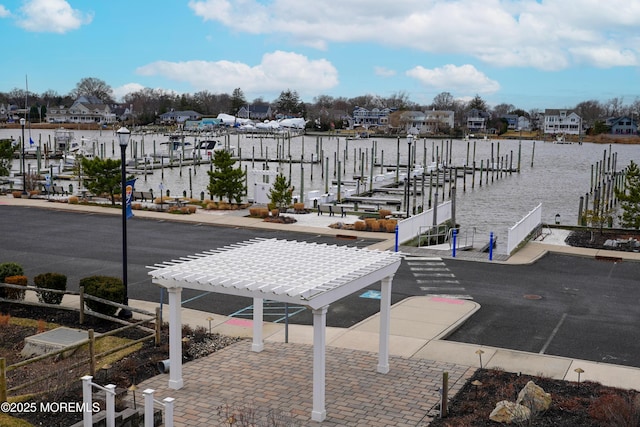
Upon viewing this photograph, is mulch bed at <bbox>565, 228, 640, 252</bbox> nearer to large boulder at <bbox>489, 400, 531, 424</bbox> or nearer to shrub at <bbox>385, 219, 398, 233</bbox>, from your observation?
shrub at <bbox>385, 219, 398, 233</bbox>

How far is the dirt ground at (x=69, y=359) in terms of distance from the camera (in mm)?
12562

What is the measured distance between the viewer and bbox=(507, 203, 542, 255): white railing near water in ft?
93.8

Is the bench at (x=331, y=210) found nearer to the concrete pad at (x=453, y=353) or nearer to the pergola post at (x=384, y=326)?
the concrete pad at (x=453, y=353)

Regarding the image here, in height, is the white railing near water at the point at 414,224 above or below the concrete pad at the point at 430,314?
above

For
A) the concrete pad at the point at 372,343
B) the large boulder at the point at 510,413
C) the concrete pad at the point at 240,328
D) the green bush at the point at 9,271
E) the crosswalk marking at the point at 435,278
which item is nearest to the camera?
the large boulder at the point at 510,413

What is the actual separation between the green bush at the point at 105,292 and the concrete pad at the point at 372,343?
227 inches

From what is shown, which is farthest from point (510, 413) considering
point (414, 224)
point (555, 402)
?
point (414, 224)

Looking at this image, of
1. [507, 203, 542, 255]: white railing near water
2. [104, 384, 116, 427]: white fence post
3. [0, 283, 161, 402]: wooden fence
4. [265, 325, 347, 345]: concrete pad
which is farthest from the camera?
[507, 203, 542, 255]: white railing near water

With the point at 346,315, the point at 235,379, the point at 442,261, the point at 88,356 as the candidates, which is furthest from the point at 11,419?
the point at 442,261

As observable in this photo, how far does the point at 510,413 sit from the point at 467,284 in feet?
38.5

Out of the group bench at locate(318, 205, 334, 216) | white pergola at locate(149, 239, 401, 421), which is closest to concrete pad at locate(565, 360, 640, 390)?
white pergola at locate(149, 239, 401, 421)

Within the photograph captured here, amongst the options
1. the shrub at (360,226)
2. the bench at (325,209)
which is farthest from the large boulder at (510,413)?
the bench at (325,209)

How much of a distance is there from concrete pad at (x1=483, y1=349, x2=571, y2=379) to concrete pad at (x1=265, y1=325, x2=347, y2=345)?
13.2 ft

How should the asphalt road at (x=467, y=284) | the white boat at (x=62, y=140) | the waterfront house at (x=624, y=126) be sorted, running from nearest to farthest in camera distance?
the asphalt road at (x=467, y=284) < the white boat at (x=62, y=140) < the waterfront house at (x=624, y=126)
